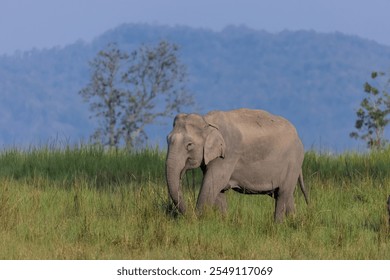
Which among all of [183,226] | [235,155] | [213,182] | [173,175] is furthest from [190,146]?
[183,226]

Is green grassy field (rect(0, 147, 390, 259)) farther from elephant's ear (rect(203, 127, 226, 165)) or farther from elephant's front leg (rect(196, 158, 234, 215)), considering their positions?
elephant's ear (rect(203, 127, 226, 165))

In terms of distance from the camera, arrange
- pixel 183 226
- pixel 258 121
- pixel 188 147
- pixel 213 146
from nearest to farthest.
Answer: pixel 183 226, pixel 188 147, pixel 213 146, pixel 258 121

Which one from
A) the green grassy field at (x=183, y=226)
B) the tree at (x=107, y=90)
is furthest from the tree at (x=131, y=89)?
the green grassy field at (x=183, y=226)

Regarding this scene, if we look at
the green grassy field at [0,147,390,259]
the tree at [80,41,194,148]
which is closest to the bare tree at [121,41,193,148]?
the tree at [80,41,194,148]

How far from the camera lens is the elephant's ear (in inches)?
409

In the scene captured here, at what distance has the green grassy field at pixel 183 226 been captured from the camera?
9258 millimetres

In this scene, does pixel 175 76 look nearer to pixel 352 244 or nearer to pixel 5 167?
pixel 5 167

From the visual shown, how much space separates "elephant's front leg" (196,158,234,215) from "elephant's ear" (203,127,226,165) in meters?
0.14

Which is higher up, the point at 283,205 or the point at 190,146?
the point at 190,146

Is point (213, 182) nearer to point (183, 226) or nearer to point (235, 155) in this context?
point (235, 155)

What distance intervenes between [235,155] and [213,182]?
48 centimetres

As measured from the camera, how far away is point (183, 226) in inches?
397

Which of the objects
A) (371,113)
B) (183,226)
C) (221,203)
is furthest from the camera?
(371,113)

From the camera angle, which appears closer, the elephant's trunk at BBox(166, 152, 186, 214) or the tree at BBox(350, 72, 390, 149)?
the elephant's trunk at BBox(166, 152, 186, 214)
